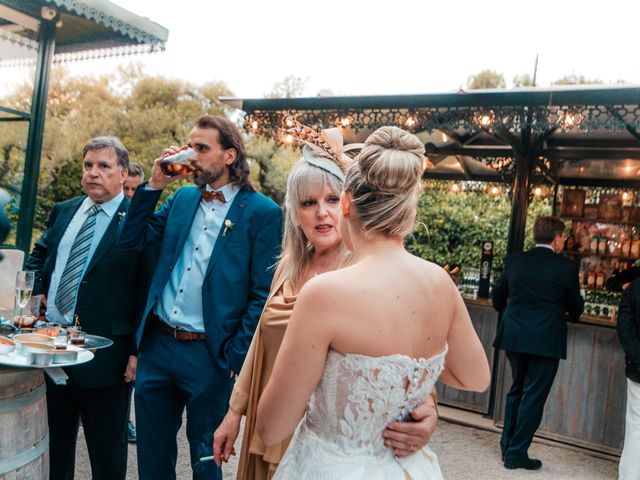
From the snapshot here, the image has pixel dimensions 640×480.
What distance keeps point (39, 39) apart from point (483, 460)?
536 cm

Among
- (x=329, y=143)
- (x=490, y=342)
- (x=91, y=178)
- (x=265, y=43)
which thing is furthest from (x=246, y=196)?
(x=265, y=43)

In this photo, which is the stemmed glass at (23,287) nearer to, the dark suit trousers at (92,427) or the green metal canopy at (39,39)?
the dark suit trousers at (92,427)

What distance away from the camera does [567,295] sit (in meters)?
4.68

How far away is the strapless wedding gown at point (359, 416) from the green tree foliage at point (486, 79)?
105 ft

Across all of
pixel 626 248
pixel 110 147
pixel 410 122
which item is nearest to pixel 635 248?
pixel 626 248

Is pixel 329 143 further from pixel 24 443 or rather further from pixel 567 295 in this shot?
pixel 567 295

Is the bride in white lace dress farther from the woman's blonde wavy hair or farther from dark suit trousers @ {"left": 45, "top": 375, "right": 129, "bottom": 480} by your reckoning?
dark suit trousers @ {"left": 45, "top": 375, "right": 129, "bottom": 480}

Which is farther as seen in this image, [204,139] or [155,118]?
[155,118]

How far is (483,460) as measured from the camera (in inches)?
189

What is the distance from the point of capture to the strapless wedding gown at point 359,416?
138 cm

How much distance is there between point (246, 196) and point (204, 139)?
311mm

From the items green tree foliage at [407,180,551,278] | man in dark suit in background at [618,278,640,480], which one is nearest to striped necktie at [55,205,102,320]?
man in dark suit in background at [618,278,640,480]

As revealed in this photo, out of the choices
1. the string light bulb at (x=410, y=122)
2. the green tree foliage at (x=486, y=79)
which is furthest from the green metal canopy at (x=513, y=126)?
the green tree foliage at (x=486, y=79)

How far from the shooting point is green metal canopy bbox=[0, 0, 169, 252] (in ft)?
16.8
